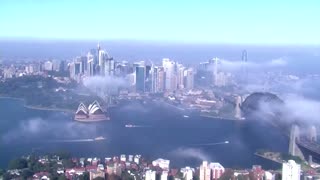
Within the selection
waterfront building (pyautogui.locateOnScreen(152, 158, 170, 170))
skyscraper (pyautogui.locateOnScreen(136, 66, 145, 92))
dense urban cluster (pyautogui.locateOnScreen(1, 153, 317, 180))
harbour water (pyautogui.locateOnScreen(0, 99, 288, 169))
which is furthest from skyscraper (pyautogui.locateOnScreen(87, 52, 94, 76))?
waterfront building (pyautogui.locateOnScreen(152, 158, 170, 170))

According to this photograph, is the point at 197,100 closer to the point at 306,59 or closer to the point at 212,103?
the point at 212,103

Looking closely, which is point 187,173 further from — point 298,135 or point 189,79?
point 189,79

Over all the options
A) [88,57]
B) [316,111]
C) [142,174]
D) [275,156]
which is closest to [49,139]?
[142,174]

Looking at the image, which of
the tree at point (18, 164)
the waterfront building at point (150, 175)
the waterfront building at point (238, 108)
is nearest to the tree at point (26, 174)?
the tree at point (18, 164)

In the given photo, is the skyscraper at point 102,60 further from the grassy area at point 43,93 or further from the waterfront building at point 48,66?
the waterfront building at point 48,66

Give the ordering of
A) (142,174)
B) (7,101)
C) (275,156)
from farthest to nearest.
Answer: (7,101), (275,156), (142,174)

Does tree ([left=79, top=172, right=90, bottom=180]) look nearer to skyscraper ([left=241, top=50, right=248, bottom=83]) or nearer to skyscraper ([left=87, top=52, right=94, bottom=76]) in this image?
skyscraper ([left=241, top=50, right=248, bottom=83])
